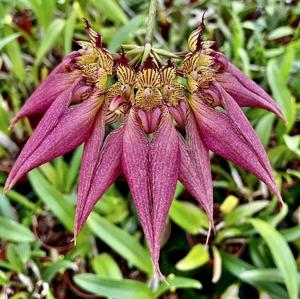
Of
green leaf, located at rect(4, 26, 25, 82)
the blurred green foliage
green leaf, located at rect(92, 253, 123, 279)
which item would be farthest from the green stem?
green leaf, located at rect(4, 26, 25, 82)

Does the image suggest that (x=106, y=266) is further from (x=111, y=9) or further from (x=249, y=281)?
(x=111, y=9)

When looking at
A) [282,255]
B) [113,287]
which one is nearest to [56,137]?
[113,287]

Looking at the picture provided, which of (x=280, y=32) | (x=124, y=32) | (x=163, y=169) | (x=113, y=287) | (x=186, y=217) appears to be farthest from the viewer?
(x=280, y=32)

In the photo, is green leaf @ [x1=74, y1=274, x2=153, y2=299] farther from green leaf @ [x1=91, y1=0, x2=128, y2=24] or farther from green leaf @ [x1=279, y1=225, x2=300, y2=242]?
green leaf @ [x1=91, y1=0, x2=128, y2=24]

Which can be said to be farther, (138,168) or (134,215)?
(134,215)

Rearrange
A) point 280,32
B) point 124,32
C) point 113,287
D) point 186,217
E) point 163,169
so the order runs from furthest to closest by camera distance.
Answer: point 280,32 < point 124,32 < point 186,217 < point 113,287 < point 163,169

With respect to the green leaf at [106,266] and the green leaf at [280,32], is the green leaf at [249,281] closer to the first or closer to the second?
the green leaf at [106,266]

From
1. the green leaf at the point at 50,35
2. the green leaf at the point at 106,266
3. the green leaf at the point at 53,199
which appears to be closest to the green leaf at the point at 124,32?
the green leaf at the point at 50,35

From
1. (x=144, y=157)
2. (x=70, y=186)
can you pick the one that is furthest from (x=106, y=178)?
(x=70, y=186)
